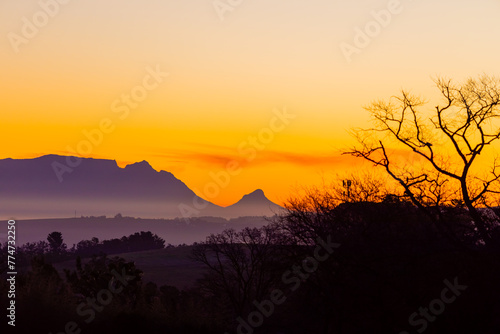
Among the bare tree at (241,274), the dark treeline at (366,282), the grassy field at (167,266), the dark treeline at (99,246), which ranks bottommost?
the dark treeline at (366,282)

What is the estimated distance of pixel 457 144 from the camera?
2689 centimetres

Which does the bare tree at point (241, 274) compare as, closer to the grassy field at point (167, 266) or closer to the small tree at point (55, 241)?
the grassy field at point (167, 266)

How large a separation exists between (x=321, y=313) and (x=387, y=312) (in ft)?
16.5

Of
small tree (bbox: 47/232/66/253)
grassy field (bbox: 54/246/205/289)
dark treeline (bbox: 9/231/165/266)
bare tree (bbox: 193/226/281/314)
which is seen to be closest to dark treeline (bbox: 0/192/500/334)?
bare tree (bbox: 193/226/281/314)

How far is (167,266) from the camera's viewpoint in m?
145

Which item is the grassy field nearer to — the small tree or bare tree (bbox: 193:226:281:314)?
the small tree

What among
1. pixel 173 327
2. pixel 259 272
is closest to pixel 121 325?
pixel 173 327

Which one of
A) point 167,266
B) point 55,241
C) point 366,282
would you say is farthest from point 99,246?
point 366,282

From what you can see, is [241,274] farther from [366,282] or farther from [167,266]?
[167,266]

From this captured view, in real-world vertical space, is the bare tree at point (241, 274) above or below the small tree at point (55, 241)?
below

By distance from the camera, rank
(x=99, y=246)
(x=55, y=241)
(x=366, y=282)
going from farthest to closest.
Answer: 1. (x=99, y=246)
2. (x=55, y=241)
3. (x=366, y=282)

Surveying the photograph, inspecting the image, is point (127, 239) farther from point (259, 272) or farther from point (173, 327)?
point (173, 327)

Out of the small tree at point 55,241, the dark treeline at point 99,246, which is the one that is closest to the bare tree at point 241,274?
the dark treeline at point 99,246

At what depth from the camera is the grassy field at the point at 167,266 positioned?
123 metres
